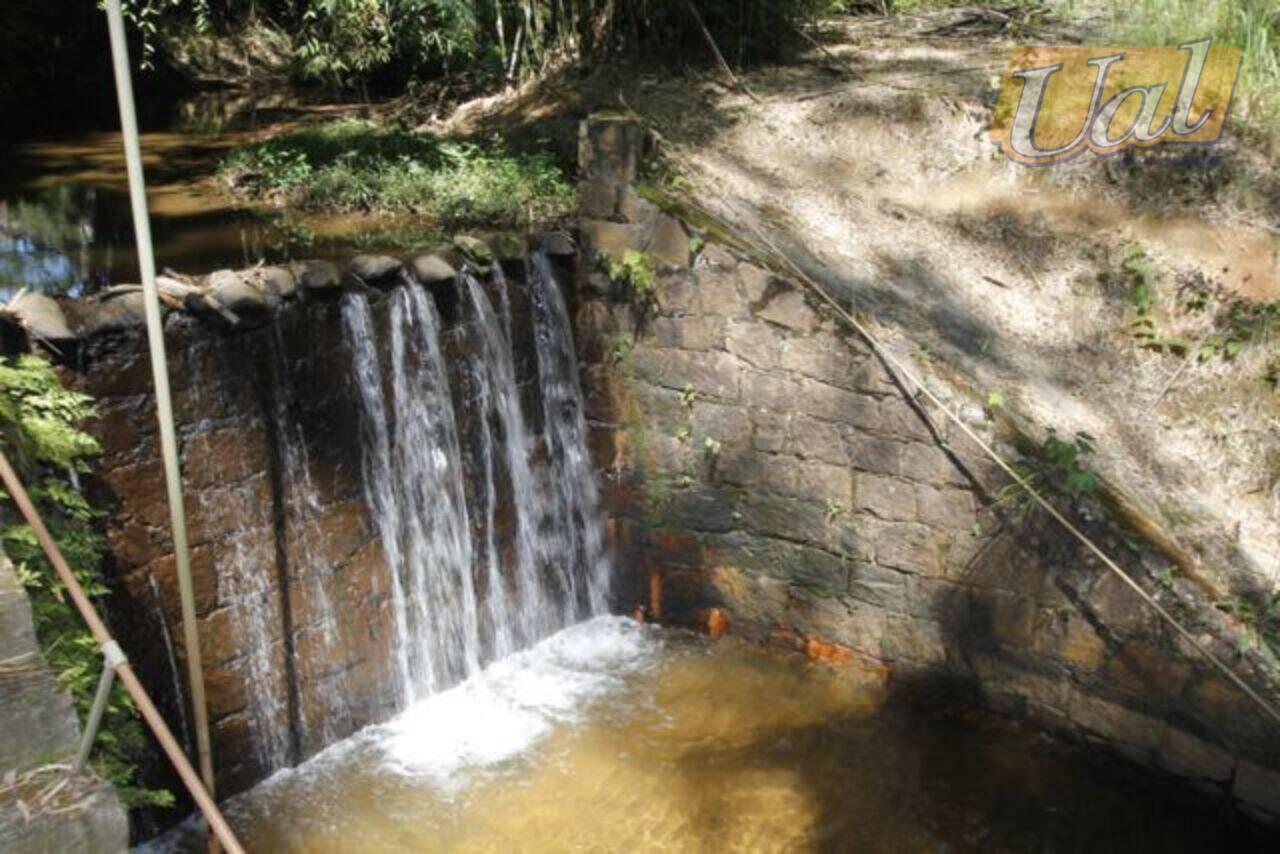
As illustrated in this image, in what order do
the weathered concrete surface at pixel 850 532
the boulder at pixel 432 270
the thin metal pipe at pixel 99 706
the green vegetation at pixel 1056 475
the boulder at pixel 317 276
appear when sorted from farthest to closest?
the boulder at pixel 432 270 → the boulder at pixel 317 276 → the green vegetation at pixel 1056 475 → the weathered concrete surface at pixel 850 532 → the thin metal pipe at pixel 99 706

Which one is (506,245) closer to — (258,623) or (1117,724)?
(258,623)

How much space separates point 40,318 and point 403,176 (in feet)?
12.8

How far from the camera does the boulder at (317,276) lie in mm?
4461

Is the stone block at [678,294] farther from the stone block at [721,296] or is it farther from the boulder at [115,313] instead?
the boulder at [115,313]

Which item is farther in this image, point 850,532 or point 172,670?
point 850,532

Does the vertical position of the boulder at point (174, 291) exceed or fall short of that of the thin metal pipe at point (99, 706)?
it exceeds it

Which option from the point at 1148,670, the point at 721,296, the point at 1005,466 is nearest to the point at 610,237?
the point at 721,296

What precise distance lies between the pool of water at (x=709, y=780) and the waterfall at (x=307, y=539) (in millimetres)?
178

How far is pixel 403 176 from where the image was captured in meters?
7.30

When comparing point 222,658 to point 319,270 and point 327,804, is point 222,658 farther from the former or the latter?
point 319,270

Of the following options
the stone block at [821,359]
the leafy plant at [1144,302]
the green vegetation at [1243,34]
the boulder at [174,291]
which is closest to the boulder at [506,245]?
the stone block at [821,359]

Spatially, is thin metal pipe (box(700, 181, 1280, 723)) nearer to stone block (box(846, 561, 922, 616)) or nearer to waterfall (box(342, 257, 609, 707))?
stone block (box(846, 561, 922, 616))

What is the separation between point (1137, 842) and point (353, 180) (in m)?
6.06

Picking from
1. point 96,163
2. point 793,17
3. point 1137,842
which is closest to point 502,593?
point 1137,842
